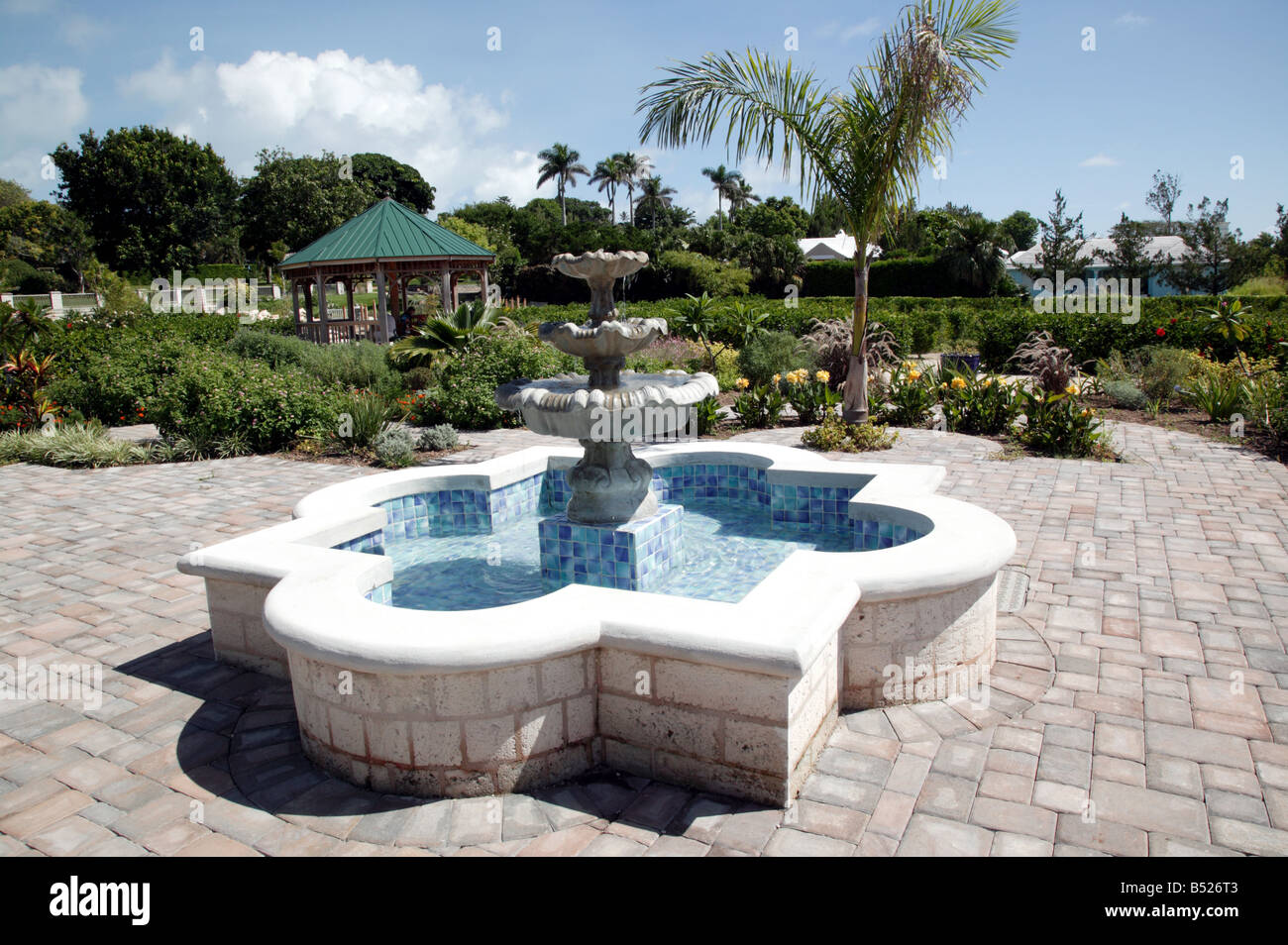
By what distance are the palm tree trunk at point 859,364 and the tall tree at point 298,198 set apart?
1432 inches

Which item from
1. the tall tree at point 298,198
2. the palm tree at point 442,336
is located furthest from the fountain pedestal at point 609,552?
the tall tree at point 298,198

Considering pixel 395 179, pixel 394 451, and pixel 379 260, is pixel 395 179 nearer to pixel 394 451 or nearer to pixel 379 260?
pixel 379 260

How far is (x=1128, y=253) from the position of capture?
1025 inches

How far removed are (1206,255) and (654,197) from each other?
4572 cm

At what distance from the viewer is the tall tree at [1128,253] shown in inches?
1021

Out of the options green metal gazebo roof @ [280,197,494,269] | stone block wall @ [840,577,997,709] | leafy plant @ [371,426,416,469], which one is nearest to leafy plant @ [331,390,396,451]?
leafy plant @ [371,426,416,469]

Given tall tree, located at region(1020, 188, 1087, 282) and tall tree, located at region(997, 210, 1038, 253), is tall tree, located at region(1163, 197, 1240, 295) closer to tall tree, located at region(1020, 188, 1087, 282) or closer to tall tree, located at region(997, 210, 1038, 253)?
tall tree, located at region(1020, 188, 1087, 282)

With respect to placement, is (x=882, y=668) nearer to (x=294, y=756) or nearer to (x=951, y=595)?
(x=951, y=595)

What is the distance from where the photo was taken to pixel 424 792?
3.41 meters

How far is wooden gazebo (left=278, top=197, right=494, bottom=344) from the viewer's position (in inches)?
859

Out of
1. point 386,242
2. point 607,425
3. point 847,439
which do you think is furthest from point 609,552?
point 386,242

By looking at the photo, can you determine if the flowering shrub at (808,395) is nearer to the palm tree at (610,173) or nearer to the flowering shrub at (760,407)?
the flowering shrub at (760,407)
